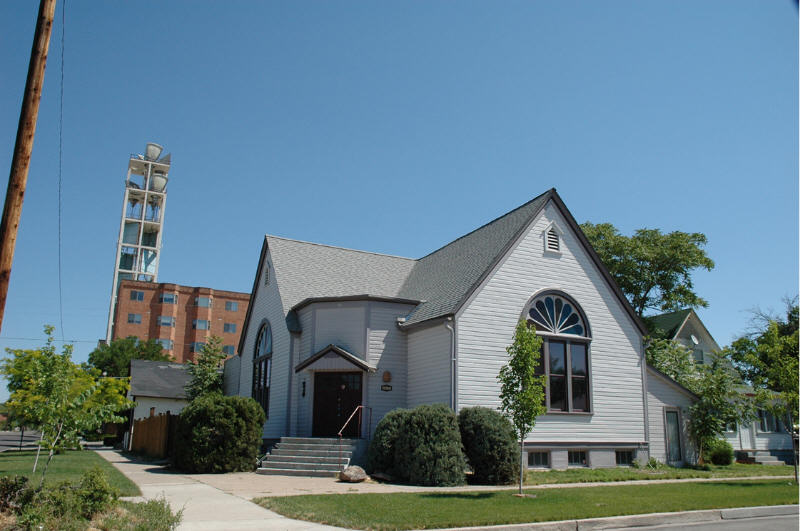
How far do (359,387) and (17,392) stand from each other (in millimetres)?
11610

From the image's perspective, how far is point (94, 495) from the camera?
30.1ft

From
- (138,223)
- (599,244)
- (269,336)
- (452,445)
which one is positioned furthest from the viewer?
(138,223)

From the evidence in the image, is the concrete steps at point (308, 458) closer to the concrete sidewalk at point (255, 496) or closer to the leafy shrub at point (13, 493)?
the concrete sidewalk at point (255, 496)

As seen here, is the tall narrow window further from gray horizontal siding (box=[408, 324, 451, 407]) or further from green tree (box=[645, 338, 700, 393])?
Result: green tree (box=[645, 338, 700, 393])

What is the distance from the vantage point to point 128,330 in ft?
287

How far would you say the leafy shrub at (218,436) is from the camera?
1858 centimetres

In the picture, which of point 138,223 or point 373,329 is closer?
point 373,329

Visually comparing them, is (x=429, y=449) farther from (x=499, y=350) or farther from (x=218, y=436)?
(x=218, y=436)

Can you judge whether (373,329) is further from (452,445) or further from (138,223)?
(138,223)

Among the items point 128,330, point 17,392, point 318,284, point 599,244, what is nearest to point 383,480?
point 17,392

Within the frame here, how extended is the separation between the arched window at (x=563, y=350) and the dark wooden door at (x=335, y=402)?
6.48m

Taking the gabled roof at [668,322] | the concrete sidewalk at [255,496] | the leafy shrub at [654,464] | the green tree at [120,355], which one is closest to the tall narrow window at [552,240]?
the leafy shrub at [654,464]

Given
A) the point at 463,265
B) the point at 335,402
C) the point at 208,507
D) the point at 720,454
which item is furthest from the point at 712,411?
the point at 208,507

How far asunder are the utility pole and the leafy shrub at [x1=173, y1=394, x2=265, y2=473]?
36.9 feet
